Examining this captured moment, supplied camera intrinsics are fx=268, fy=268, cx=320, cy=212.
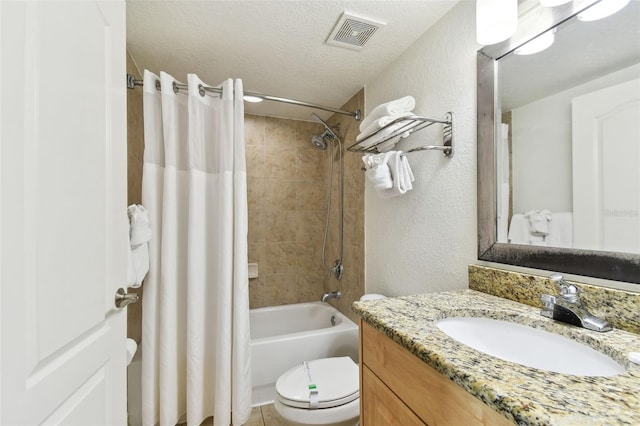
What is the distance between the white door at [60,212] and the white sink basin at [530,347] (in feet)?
3.13

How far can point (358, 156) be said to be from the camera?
6.76 ft

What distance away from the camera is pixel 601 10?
0.75m

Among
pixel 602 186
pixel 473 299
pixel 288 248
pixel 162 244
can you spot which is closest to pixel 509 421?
pixel 473 299

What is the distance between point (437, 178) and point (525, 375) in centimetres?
95

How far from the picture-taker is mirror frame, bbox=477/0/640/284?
713mm

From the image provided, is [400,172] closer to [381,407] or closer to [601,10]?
[601,10]

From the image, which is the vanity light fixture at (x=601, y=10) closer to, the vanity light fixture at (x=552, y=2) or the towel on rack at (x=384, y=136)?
the vanity light fixture at (x=552, y=2)

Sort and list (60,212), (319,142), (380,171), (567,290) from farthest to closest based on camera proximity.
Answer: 1. (319,142)
2. (380,171)
3. (567,290)
4. (60,212)

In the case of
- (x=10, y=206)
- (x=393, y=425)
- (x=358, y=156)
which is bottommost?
(x=393, y=425)

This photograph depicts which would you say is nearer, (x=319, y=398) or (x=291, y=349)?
(x=319, y=398)

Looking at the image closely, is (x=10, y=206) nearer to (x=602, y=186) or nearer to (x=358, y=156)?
(x=602, y=186)

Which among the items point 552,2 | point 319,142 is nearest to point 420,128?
point 552,2

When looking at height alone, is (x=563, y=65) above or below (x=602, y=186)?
above

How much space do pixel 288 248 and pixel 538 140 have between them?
6.69ft
